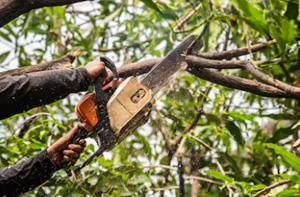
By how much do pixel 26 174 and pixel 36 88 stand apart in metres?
0.76

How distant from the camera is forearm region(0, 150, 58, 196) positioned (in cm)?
246

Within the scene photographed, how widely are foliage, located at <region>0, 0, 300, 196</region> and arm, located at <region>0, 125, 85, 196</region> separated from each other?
0.89ft

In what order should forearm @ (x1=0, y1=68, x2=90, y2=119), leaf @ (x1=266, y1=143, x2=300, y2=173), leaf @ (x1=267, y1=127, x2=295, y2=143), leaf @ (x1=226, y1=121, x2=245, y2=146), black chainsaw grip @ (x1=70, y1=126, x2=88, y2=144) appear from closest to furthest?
1. forearm @ (x1=0, y1=68, x2=90, y2=119)
2. leaf @ (x1=266, y1=143, x2=300, y2=173)
3. black chainsaw grip @ (x1=70, y1=126, x2=88, y2=144)
4. leaf @ (x1=267, y1=127, x2=295, y2=143)
5. leaf @ (x1=226, y1=121, x2=245, y2=146)

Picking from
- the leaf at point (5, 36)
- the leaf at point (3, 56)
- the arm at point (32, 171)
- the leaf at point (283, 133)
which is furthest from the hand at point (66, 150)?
the leaf at point (3, 56)

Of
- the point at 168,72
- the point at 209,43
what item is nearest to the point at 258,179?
the point at 209,43

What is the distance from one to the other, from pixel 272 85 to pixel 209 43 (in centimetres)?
122

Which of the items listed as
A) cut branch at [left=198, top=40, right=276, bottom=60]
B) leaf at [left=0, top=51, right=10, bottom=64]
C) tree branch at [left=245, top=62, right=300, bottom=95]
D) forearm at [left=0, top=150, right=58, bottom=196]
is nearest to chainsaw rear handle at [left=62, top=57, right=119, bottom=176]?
forearm at [left=0, top=150, right=58, bottom=196]

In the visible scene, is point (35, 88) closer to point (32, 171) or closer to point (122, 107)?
point (122, 107)

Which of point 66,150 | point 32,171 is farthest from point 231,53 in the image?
point 32,171

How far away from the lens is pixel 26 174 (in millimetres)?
2467

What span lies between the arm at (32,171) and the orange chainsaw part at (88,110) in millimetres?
294

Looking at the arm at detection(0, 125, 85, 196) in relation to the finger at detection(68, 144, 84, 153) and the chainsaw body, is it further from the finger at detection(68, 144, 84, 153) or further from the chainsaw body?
the chainsaw body

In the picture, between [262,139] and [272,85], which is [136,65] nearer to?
[272,85]

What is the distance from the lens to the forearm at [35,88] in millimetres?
1837
